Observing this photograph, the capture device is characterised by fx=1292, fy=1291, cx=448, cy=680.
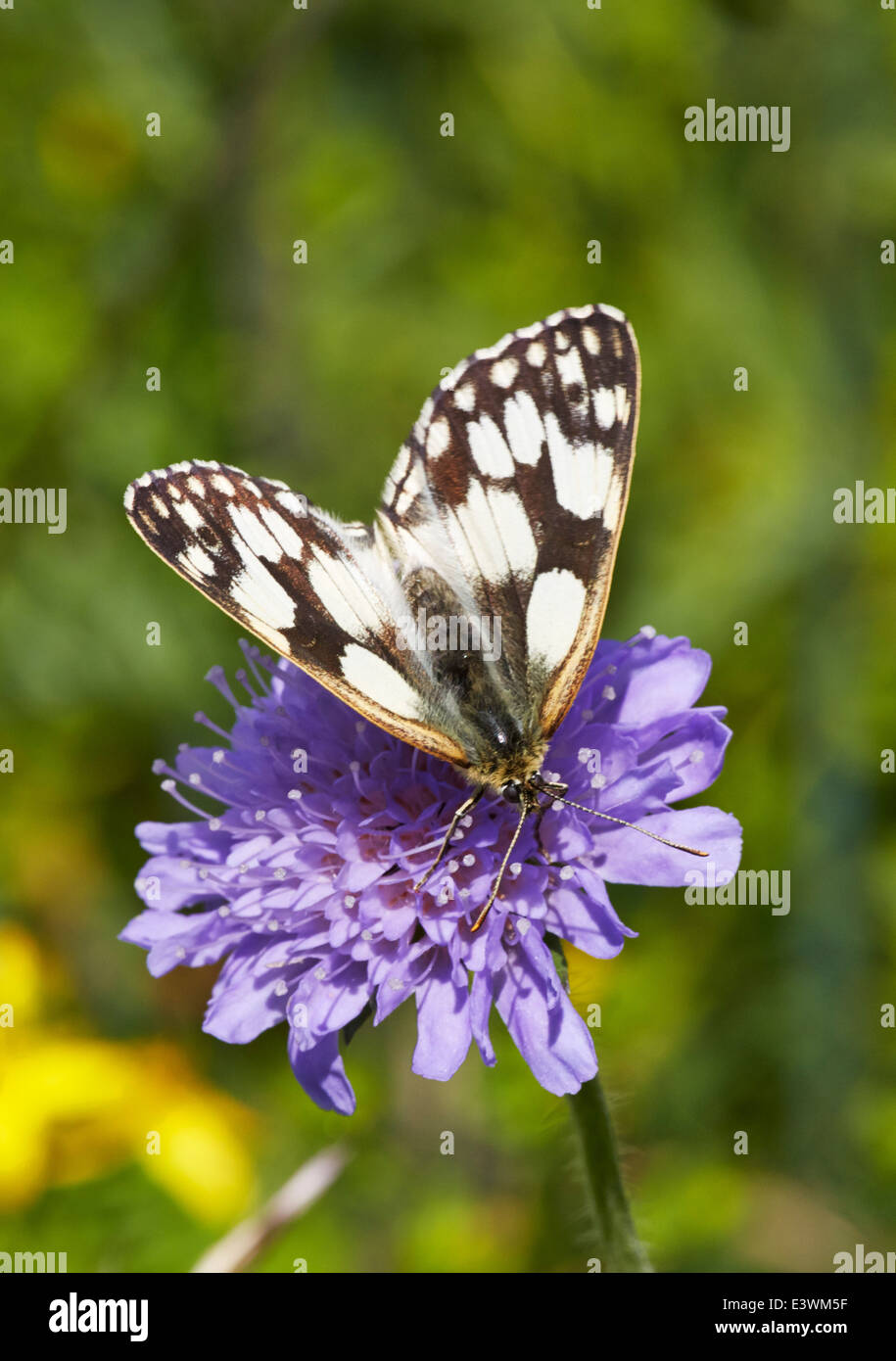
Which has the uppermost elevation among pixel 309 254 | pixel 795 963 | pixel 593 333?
pixel 309 254

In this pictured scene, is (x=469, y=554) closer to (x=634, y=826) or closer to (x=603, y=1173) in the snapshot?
(x=634, y=826)

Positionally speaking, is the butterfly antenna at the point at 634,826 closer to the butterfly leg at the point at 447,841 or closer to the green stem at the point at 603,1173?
the butterfly leg at the point at 447,841

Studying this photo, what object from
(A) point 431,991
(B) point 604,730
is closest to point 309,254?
(B) point 604,730

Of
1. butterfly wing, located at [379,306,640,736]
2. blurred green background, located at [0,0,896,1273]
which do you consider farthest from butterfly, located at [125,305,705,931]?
blurred green background, located at [0,0,896,1273]

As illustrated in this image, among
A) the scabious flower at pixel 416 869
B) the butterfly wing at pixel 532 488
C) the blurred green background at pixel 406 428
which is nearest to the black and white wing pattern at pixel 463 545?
the butterfly wing at pixel 532 488

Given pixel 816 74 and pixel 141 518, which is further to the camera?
pixel 816 74

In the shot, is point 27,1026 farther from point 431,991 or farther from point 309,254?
point 309,254

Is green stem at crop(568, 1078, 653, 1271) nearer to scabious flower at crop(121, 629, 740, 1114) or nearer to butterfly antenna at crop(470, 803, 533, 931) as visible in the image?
scabious flower at crop(121, 629, 740, 1114)
